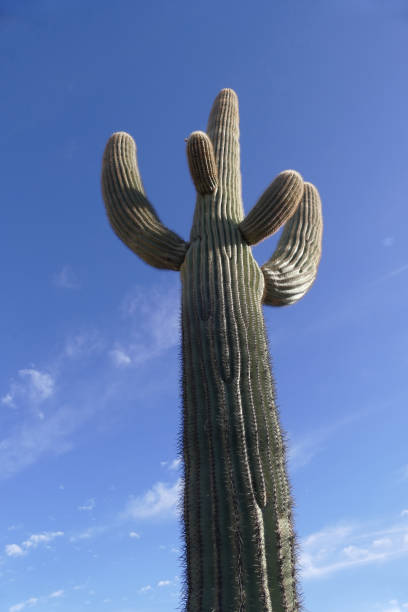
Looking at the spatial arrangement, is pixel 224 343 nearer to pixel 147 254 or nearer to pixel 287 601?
pixel 147 254

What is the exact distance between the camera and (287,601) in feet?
13.1

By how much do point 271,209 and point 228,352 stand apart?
1788mm

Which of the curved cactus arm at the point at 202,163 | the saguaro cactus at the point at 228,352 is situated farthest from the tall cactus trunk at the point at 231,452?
the curved cactus arm at the point at 202,163

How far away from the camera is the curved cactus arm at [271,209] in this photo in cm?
590

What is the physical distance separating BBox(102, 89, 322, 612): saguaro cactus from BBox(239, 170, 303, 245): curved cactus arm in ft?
0.03

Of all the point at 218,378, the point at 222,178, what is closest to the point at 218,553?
the point at 218,378

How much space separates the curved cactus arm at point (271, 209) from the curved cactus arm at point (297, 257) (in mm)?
459

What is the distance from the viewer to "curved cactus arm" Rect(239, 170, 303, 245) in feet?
19.4

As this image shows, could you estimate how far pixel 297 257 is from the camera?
6637 mm

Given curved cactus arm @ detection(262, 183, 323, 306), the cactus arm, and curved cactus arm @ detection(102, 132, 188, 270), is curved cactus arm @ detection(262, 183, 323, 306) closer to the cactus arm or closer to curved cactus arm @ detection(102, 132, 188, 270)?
the cactus arm

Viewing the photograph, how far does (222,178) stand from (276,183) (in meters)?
0.85

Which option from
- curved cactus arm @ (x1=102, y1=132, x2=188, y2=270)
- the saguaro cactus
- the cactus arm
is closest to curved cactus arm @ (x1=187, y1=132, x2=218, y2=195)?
the saguaro cactus

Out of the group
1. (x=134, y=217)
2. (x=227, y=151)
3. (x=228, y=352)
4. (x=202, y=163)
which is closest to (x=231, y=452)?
(x=228, y=352)

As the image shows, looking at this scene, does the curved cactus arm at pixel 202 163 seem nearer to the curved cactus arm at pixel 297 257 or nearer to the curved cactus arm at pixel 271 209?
the curved cactus arm at pixel 271 209
